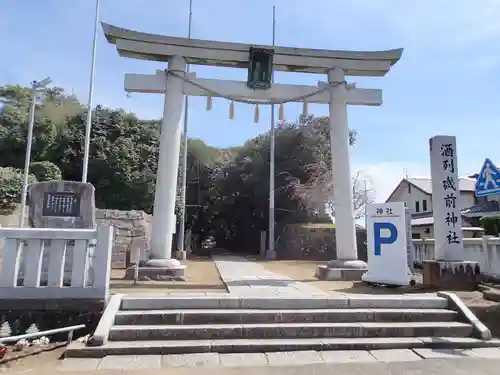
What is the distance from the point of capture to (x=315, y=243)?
21094 mm

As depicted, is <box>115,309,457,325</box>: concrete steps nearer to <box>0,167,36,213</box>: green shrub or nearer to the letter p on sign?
the letter p on sign

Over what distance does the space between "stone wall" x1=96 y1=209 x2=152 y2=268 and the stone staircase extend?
761 cm

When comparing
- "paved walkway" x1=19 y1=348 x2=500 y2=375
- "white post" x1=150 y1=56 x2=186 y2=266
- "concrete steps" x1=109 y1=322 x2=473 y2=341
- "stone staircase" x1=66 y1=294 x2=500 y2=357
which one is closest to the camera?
"paved walkway" x1=19 y1=348 x2=500 y2=375

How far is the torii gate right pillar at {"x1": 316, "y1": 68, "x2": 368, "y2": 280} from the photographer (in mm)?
9508

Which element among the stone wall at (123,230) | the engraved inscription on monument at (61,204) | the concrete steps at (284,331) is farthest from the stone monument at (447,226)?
the stone wall at (123,230)

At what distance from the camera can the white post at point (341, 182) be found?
9.77 metres

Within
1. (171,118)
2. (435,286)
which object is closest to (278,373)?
(435,286)

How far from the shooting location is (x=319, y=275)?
10023mm

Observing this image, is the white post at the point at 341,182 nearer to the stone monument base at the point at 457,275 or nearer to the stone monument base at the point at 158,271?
the stone monument base at the point at 457,275

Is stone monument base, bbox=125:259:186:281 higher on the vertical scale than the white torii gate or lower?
lower

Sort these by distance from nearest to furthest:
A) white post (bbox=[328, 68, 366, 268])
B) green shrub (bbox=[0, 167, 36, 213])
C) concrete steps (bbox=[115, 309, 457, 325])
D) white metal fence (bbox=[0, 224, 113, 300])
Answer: concrete steps (bbox=[115, 309, 457, 325]) < white metal fence (bbox=[0, 224, 113, 300]) < white post (bbox=[328, 68, 366, 268]) < green shrub (bbox=[0, 167, 36, 213])

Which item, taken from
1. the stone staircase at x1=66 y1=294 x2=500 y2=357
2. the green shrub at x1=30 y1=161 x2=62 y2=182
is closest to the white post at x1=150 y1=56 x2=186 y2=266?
the stone staircase at x1=66 y1=294 x2=500 y2=357

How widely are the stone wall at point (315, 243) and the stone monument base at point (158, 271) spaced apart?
12905 millimetres

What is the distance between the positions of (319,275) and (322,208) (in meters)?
14.0
